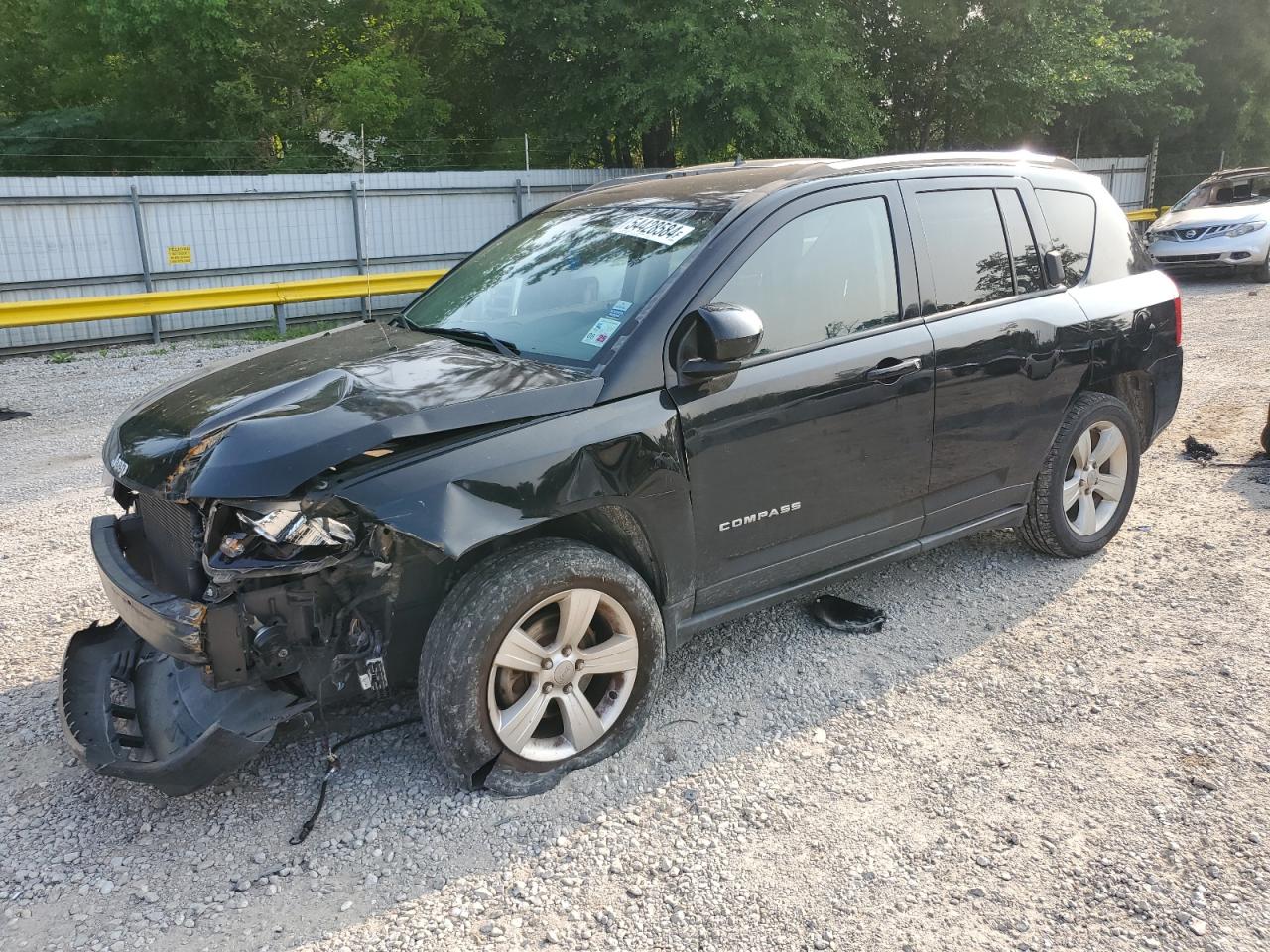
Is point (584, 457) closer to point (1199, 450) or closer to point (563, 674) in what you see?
point (563, 674)

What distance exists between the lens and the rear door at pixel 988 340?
155 inches

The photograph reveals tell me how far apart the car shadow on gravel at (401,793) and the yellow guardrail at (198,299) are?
7115 mm

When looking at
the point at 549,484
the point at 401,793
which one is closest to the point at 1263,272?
the point at 549,484

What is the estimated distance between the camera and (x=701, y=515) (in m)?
3.32

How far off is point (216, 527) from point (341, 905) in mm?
1098

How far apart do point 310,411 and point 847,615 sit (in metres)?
2.50

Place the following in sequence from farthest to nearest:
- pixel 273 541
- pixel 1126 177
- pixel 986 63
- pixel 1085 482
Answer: pixel 1126 177 → pixel 986 63 → pixel 1085 482 → pixel 273 541

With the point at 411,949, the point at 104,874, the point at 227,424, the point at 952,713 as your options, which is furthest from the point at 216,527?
the point at 952,713

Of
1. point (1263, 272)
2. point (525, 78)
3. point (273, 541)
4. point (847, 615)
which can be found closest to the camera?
point (273, 541)

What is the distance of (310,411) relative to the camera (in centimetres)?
291

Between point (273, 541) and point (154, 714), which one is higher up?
point (273, 541)

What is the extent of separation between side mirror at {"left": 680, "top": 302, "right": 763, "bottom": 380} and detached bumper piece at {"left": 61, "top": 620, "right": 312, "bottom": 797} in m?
1.60

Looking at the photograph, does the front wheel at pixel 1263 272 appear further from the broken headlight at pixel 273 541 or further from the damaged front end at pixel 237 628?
the broken headlight at pixel 273 541

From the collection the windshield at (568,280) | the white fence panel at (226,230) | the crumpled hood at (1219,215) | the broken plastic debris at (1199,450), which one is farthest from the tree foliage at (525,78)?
the windshield at (568,280)
